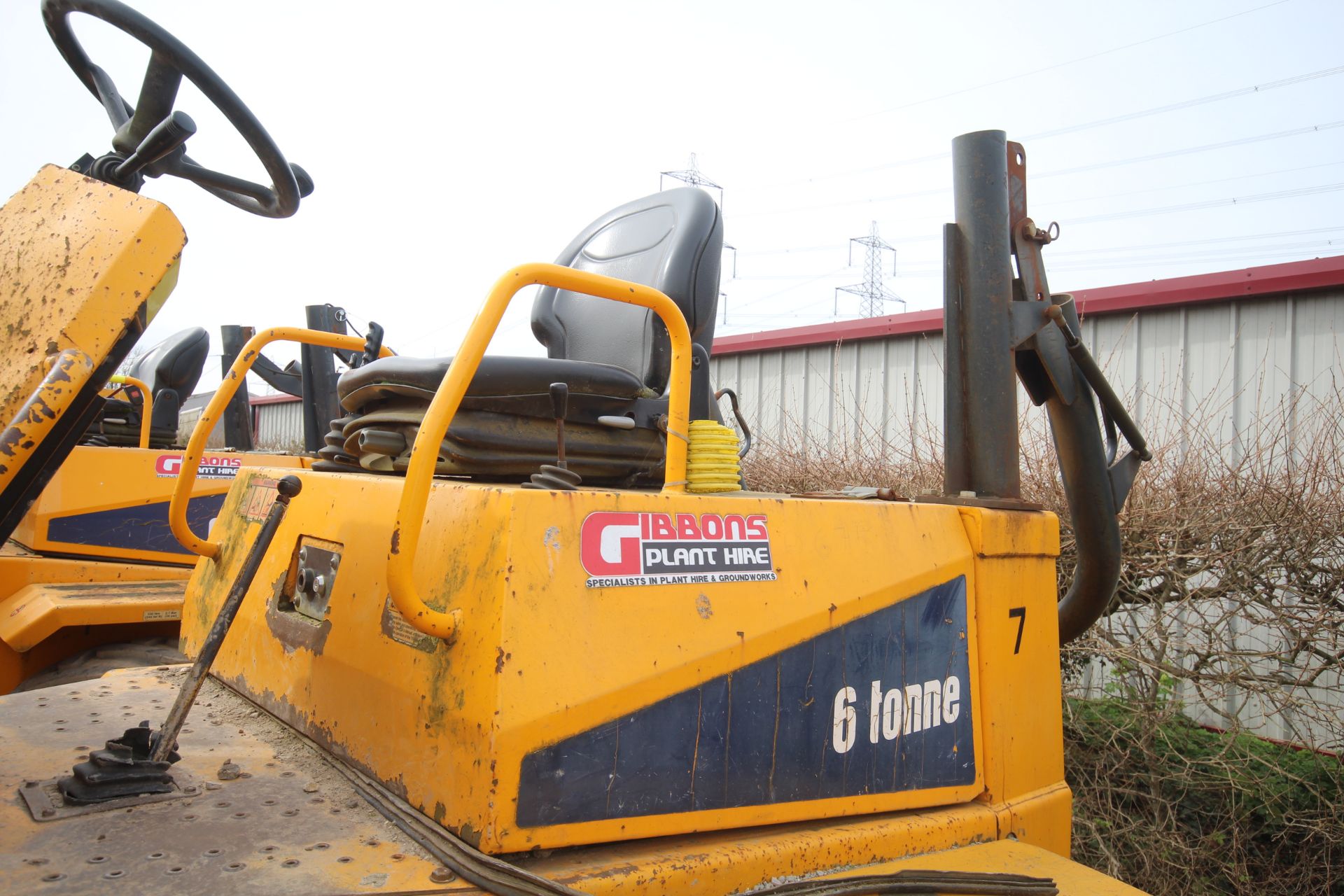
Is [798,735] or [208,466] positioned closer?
[798,735]

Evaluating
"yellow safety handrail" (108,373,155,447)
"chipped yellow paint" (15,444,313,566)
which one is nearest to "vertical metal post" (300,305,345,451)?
"chipped yellow paint" (15,444,313,566)

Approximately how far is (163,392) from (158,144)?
518cm

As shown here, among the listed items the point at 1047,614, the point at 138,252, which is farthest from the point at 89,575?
the point at 1047,614

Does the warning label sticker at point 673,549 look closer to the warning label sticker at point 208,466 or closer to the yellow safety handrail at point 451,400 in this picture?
the yellow safety handrail at point 451,400

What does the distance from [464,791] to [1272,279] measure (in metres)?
6.29

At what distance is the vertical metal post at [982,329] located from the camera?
104 inches

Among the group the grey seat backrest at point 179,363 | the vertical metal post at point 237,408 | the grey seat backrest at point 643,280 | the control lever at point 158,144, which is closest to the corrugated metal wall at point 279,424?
the vertical metal post at point 237,408

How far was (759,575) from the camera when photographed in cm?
190

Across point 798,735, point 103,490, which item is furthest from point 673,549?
point 103,490

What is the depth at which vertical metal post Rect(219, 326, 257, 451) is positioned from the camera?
675cm

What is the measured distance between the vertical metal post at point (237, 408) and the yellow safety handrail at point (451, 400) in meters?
5.25

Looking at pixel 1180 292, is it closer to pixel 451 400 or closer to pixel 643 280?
pixel 643 280

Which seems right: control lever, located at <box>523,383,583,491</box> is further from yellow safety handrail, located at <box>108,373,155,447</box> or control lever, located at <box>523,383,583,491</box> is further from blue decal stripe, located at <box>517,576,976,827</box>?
yellow safety handrail, located at <box>108,373,155,447</box>

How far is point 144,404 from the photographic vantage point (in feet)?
18.1
